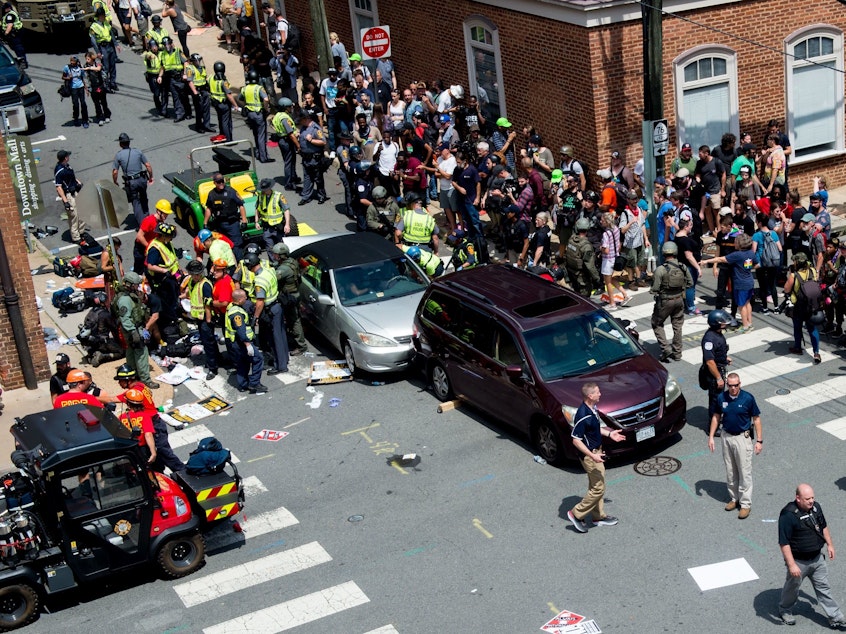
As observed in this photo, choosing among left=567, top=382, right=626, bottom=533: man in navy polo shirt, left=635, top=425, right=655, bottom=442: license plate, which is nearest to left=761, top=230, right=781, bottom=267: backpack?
left=635, top=425, right=655, bottom=442: license plate

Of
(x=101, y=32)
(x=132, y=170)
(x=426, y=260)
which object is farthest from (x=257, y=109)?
(x=426, y=260)

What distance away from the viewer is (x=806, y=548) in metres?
10.6

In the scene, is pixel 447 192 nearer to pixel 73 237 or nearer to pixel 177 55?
pixel 73 237

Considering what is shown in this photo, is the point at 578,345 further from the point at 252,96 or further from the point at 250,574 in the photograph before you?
the point at 252,96

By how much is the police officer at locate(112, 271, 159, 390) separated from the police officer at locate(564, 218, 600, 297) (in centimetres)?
667

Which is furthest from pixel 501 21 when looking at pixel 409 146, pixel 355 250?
pixel 355 250

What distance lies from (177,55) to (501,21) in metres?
8.78

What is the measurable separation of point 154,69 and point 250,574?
19.5m

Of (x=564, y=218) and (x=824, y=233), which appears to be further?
(x=564, y=218)

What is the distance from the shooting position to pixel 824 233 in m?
18.5

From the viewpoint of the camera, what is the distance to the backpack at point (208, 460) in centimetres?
1303

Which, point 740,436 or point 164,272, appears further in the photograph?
point 164,272

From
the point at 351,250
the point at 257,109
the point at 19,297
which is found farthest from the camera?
the point at 257,109

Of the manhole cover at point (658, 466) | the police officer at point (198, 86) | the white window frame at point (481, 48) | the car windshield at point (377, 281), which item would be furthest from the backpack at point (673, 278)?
the police officer at point (198, 86)
